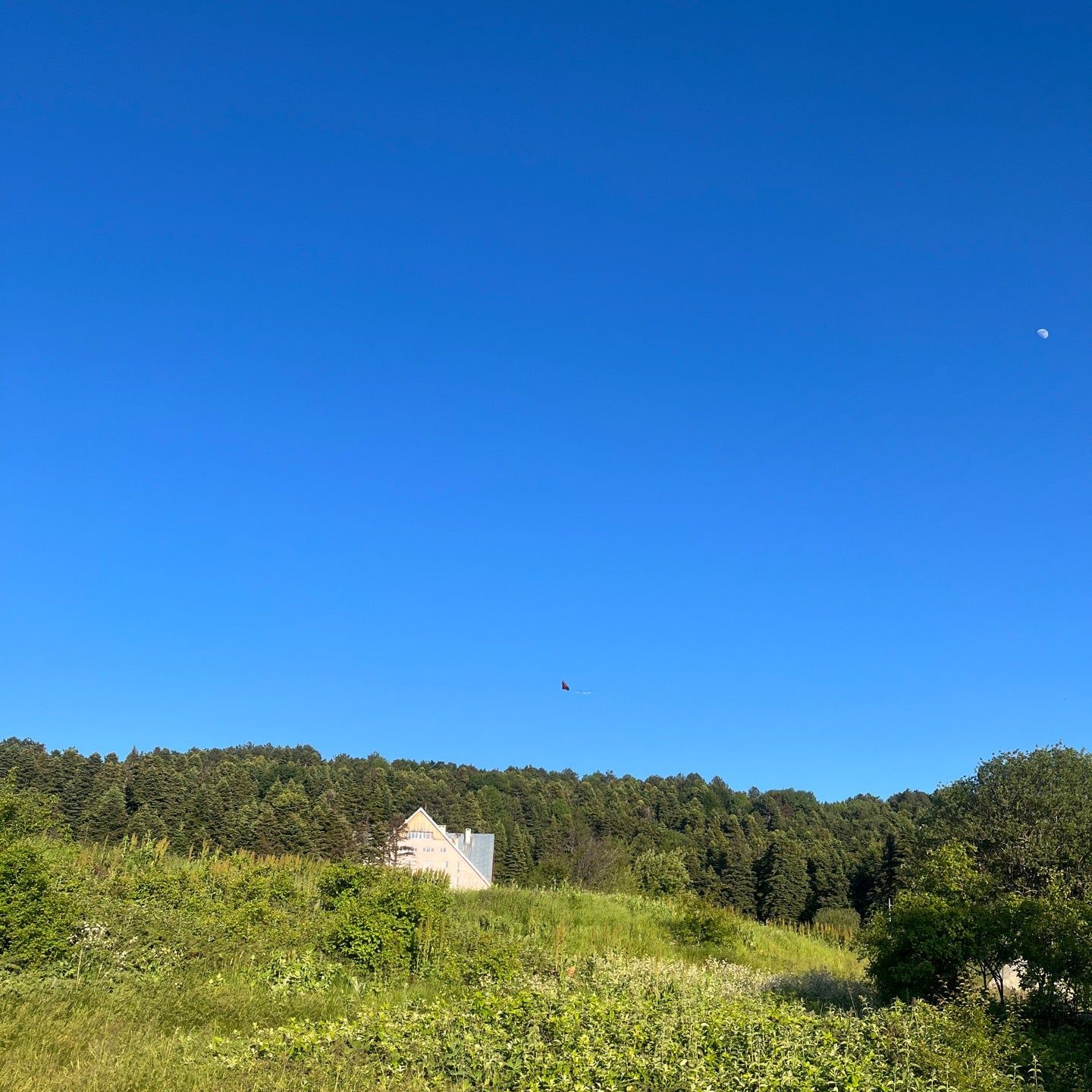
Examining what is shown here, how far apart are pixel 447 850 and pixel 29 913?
37046mm

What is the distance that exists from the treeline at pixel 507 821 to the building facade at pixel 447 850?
7.20 ft

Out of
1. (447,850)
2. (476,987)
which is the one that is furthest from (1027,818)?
(447,850)

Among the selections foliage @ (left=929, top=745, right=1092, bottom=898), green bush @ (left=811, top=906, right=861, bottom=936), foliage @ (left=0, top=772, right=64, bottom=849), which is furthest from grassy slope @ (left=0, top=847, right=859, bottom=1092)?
green bush @ (left=811, top=906, right=861, bottom=936)

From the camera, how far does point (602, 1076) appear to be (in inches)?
269

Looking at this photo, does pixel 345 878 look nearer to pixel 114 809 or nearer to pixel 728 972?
pixel 728 972

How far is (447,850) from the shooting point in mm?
45312

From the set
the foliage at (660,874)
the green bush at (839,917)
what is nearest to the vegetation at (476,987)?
the foliage at (660,874)

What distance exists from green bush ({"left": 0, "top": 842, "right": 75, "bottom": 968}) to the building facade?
3278cm

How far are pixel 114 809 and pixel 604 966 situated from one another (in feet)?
158

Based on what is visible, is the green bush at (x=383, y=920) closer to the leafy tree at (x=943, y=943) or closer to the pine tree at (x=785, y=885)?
the leafy tree at (x=943, y=943)

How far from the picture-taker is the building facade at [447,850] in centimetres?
4356

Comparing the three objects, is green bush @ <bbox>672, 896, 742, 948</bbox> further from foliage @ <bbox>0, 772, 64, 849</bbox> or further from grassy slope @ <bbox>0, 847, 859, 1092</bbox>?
foliage @ <bbox>0, 772, 64, 849</bbox>

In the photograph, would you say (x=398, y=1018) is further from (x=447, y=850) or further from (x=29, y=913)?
Result: (x=447, y=850)

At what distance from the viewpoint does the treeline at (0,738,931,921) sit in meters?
49.7
